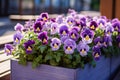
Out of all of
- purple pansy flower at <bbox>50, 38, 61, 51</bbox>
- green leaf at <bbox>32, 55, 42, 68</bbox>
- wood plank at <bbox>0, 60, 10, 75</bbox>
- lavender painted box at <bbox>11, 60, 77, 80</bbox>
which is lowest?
wood plank at <bbox>0, 60, 10, 75</bbox>

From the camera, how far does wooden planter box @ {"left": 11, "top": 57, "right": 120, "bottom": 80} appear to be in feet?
6.21

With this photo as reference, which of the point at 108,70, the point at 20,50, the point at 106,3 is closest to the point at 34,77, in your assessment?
the point at 20,50

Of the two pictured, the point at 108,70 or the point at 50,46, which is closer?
the point at 50,46

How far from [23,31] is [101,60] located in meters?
0.62

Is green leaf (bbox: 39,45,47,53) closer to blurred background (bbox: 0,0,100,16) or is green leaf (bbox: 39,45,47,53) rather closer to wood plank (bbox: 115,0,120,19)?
wood plank (bbox: 115,0,120,19)

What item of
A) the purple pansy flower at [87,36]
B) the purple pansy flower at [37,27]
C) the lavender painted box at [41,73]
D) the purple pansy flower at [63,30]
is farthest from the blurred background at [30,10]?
the purple pansy flower at [87,36]

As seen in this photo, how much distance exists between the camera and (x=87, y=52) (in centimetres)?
202

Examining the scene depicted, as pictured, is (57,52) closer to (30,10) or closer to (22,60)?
(22,60)

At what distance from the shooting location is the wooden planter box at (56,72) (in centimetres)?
189

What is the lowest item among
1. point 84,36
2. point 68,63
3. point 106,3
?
point 68,63

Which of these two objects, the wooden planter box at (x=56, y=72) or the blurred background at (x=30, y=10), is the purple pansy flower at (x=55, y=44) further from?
the blurred background at (x=30, y=10)

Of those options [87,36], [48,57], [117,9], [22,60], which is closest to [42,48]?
[48,57]

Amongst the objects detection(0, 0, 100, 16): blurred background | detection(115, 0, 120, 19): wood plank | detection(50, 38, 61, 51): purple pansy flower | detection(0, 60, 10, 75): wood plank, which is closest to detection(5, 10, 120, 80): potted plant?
detection(50, 38, 61, 51): purple pansy flower

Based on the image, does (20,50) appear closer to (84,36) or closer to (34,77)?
(34,77)
